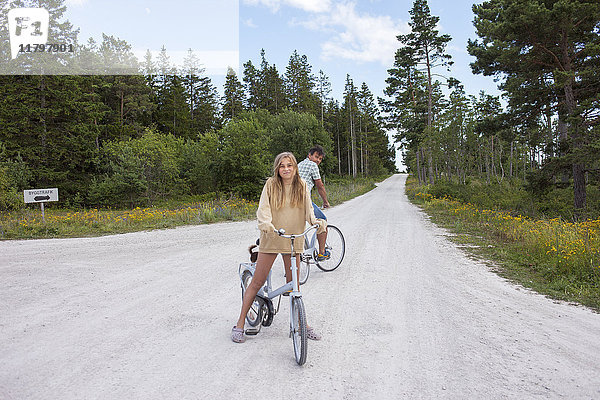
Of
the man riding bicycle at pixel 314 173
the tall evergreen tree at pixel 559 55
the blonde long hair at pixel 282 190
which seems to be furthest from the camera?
the tall evergreen tree at pixel 559 55

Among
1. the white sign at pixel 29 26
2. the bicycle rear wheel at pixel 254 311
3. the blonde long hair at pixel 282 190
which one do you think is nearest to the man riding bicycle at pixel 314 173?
the bicycle rear wheel at pixel 254 311

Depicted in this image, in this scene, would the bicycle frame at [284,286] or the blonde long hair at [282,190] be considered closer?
the bicycle frame at [284,286]

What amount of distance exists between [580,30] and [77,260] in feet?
59.3

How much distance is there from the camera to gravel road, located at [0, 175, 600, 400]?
274cm

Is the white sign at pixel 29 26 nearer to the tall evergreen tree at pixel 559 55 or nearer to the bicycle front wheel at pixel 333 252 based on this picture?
the bicycle front wheel at pixel 333 252

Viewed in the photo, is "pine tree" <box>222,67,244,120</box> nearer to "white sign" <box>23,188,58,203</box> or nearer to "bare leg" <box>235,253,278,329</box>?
"white sign" <box>23,188,58,203</box>

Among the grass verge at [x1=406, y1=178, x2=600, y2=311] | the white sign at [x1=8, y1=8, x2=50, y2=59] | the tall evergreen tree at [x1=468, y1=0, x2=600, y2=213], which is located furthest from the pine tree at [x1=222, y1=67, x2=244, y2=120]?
the grass verge at [x1=406, y1=178, x2=600, y2=311]

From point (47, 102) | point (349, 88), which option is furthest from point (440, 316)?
point (349, 88)

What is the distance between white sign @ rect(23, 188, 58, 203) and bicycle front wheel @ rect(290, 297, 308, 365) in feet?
37.1

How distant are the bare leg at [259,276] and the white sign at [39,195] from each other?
35.1 feet

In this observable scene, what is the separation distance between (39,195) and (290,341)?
11518 mm

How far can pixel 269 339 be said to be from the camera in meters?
3.65

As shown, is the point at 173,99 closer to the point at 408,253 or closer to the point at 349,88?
the point at 349,88

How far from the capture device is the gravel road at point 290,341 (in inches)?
108
